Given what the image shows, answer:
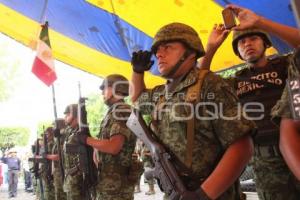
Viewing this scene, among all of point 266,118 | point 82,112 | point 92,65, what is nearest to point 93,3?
point 92,65

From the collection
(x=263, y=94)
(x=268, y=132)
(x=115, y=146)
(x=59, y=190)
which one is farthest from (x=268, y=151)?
(x=59, y=190)

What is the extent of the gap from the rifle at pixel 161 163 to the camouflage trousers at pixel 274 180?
0.77 m

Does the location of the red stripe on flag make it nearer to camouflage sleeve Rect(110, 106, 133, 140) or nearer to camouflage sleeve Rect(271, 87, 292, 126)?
camouflage sleeve Rect(110, 106, 133, 140)

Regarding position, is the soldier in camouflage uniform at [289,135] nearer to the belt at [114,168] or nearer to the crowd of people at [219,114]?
the crowd of people at [219,114]

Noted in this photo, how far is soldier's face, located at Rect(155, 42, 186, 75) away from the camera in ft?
6.00

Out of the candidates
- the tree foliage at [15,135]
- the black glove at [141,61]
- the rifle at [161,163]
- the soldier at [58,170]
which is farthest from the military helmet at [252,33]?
the tree foliage at [15,135]

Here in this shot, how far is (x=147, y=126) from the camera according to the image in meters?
1.82

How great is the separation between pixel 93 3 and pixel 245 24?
13.0ft

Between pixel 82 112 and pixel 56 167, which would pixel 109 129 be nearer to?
pixel 82 112

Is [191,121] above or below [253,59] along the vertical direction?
below

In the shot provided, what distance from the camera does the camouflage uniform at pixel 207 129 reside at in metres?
1.61

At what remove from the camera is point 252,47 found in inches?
96.5

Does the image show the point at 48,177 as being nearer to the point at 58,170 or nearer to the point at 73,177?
the point at 58,170

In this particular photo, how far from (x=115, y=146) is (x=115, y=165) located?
23cm
